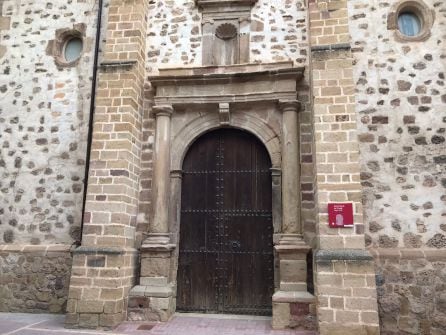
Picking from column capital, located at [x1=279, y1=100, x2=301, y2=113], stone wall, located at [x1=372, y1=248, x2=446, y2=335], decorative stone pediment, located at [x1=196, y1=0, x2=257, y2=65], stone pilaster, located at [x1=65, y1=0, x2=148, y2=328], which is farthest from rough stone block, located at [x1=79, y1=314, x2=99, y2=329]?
decorative stone pediment, located at [x1=196, y1=0, x2=257, y2=65]

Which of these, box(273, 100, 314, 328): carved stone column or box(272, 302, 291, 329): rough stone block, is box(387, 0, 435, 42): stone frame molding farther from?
box(272, 302, 291, 329): rough stone block

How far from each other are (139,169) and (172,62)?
1848mm

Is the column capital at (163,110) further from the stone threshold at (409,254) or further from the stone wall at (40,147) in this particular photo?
the stone threshold at (409,254)

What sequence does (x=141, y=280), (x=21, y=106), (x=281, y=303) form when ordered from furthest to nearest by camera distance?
(x=21, y=106) < (x=141, y=280) < (x=281, y=303)

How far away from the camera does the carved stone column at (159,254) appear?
5715mm

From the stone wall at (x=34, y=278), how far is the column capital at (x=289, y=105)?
4.00 metres

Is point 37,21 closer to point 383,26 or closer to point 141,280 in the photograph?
point 141,280

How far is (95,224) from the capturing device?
569 centimetres

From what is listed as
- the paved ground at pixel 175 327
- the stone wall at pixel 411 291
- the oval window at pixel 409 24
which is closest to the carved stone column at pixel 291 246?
the paved ground at pixel 175 327

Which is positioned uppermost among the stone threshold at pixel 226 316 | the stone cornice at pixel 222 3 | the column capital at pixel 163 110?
the stone cornice at pixel 222 3

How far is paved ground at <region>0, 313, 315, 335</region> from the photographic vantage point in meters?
5.11

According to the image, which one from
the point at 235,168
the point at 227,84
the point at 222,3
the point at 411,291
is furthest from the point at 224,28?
the point at 411,291

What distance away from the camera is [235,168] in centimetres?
636

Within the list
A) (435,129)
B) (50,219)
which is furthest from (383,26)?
(50,219)
